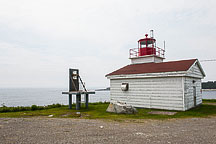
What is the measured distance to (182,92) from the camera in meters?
12.1

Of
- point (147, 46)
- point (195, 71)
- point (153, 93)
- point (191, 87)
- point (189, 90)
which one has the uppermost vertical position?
point (147, 46)

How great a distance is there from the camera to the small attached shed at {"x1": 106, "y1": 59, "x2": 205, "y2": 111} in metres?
12.2

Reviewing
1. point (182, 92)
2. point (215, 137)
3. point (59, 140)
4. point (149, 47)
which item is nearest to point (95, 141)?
point (59, 140)

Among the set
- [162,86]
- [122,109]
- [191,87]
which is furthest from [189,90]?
[122,109]

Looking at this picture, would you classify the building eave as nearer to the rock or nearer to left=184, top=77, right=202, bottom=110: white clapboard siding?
left=184, top=77, right=202, bottom=110: white clapboard siding

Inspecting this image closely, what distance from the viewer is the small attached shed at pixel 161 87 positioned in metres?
12.2

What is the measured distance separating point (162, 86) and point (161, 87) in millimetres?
102

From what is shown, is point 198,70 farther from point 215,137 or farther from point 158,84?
point 215,137

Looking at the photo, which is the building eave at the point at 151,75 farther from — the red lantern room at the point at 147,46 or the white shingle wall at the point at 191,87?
the red lantern room at the point at 147,46

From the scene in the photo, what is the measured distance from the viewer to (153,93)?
43.9 ft

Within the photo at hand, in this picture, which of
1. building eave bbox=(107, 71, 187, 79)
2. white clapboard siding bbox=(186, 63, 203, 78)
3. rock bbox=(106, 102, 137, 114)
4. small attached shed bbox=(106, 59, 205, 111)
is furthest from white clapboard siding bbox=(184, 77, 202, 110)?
rock bbox=(106, 102, 137, 114)

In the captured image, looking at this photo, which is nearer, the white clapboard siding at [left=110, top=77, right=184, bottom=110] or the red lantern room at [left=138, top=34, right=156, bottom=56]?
the white clapboard siding at [left=110, top=77, right=184, bottom=110]

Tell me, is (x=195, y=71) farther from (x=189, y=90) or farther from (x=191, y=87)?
(x=189, y=90)

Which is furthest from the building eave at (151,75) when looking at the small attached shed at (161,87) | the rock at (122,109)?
the rock at (122,109)
